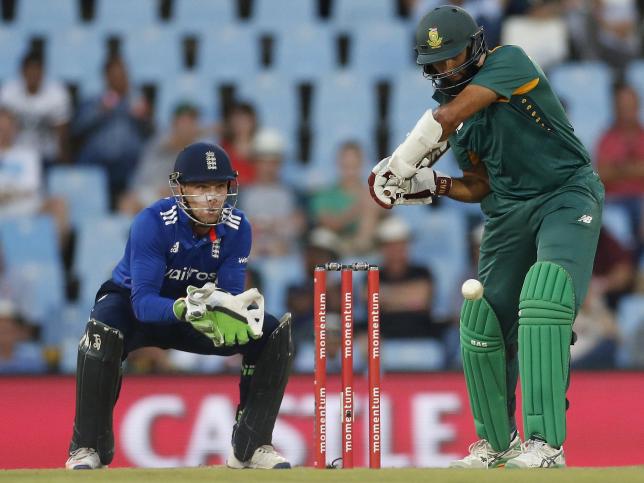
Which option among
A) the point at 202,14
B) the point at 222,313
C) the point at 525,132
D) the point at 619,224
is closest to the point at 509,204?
the point at 525,132

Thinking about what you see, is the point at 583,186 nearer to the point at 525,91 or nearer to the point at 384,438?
the point at 525,91

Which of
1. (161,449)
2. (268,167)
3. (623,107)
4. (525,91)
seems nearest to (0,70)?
(268,167)

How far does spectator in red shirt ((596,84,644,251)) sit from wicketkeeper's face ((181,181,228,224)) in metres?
4.34

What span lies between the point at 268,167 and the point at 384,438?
2569mm

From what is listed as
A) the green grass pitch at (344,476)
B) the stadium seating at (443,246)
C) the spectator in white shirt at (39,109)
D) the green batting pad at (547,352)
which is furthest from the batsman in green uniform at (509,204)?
the spectator in white shirt at (39,109)

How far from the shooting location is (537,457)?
496 cm

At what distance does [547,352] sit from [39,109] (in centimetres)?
584

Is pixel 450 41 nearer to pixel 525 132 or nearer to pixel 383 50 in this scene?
pixel 525 132

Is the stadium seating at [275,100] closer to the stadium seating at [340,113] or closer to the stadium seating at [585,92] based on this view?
the stadium seating at [340,113]

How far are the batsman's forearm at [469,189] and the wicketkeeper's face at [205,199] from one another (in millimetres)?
969

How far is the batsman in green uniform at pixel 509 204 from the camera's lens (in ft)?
16.6

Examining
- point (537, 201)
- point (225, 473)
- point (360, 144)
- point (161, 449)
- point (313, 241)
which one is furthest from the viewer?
point (360, 144)

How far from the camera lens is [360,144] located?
9.77 metres

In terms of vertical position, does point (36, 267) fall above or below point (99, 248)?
below
